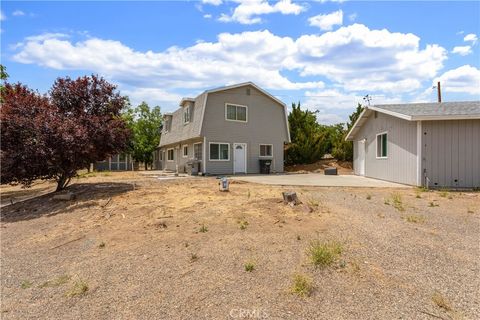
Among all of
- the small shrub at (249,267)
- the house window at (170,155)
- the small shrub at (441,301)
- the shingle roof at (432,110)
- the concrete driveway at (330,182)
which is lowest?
the small shrub at (441,301)

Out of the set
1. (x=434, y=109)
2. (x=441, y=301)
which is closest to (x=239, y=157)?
(x=434, y=109)

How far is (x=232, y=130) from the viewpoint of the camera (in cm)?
2078

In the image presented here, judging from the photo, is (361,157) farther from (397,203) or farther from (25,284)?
(25,284)

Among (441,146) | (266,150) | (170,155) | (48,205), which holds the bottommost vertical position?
(48,205)

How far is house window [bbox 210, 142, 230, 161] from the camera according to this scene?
65.8ft

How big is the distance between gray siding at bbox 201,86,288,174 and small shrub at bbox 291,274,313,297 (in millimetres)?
15816

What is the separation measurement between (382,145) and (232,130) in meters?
9.17

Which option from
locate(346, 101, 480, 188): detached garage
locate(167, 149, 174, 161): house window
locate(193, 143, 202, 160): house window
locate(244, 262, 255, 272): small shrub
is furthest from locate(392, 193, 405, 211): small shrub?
locate(167, 149, 174, 161): house window

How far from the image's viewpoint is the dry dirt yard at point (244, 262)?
3814mm

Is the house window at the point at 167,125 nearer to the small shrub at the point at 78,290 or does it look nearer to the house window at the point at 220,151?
the house window at the point at 220,151

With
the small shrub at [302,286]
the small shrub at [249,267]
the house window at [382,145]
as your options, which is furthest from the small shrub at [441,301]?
the house window at [382,145]

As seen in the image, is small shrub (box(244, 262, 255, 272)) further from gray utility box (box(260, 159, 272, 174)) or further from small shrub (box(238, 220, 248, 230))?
gray utility box (box(260, 159, 272, 174))

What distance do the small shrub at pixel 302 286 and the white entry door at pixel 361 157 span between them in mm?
14851

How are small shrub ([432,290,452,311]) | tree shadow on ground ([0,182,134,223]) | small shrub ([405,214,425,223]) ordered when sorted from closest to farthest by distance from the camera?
small shrub ([432,290,452,311]), small shrub ([405,214,425,223]), tree shadow on ground ([0,182,134,223])
